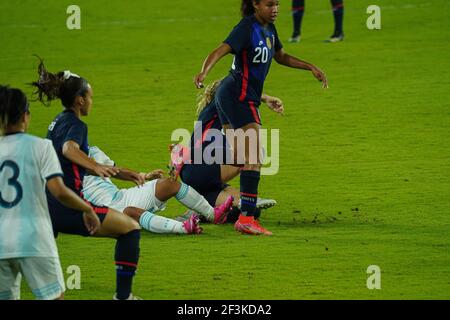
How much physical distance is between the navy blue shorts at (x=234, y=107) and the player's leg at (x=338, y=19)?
10.2 meters

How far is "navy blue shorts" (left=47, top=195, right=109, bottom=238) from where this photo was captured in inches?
301

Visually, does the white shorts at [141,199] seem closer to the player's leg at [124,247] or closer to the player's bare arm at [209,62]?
the player's bare arm at [209,62]

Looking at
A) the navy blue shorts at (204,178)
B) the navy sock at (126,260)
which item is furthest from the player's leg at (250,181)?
the navy sock at (126,260)

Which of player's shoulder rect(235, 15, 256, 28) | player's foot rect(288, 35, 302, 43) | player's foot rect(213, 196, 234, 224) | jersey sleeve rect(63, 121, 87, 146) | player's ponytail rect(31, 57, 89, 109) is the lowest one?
player's foot rect(213, 196, 234, 224)

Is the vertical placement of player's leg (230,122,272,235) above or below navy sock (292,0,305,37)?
below

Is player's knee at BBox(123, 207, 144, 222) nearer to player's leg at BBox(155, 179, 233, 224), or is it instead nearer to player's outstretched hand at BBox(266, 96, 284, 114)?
player's leg at BBox(155, 179, 233, 224)

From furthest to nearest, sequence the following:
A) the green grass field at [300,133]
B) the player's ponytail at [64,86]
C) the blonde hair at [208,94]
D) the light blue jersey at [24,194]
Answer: the blonde hair at [208,94] → the green grass field at [300,133] → the player's ponytail at [64,86] → the light blue jersey at [24,194]

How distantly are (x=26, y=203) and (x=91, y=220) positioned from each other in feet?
1.66


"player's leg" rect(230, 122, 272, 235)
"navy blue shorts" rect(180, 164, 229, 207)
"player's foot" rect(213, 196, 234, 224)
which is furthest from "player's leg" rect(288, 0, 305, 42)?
"player's leg" rect(230, 122, 272, 235)

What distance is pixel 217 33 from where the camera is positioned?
21672mm

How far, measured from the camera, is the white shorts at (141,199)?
33.2 feet

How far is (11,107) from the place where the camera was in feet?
22.1
